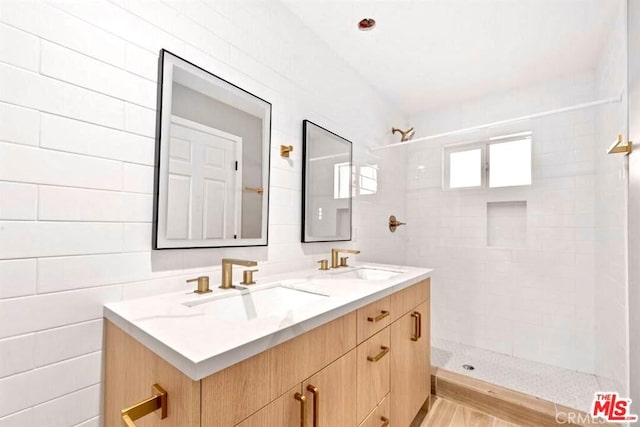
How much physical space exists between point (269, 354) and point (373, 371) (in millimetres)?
646

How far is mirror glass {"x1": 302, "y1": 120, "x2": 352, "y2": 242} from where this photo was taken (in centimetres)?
174

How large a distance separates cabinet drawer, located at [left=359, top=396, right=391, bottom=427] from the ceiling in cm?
200

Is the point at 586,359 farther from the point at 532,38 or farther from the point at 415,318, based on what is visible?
the point at 532,38

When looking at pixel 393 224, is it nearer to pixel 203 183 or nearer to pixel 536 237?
pixel 536 237

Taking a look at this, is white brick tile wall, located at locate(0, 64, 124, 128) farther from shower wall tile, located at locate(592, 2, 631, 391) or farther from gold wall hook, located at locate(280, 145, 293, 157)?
shower wall tile, located at locate(592, 2, 631, 391)

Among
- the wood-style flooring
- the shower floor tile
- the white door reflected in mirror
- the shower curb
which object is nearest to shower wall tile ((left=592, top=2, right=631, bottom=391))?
the shower floor tile

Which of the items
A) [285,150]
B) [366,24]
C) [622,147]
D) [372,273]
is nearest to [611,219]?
[622,147]

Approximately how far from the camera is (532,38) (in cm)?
Result: 190

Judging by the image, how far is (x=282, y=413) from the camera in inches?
29.8

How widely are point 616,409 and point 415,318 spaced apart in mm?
1158

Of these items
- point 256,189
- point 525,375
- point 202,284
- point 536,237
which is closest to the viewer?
point 202,284

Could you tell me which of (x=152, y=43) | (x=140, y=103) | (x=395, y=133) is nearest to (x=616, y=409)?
Answer: (x=395, y=133)

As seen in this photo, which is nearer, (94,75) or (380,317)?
(94,75)

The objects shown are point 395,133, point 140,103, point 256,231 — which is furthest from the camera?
point 395,133
